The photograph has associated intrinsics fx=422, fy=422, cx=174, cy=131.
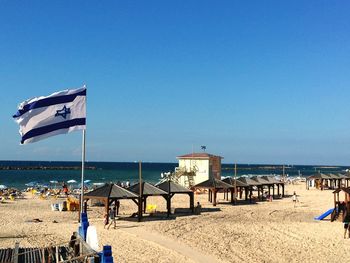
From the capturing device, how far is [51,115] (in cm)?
1182

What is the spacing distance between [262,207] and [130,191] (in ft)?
40.8

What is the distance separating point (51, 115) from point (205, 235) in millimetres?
10406

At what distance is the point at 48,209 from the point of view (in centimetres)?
2991

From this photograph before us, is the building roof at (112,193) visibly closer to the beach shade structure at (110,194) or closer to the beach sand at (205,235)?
the beach shade structure at (110,194)

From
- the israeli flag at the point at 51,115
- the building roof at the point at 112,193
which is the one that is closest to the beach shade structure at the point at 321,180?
the building roof at the point at 112,193

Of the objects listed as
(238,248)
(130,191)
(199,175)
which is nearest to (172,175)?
(199,175)

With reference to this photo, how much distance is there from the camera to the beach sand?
→ 15648 mm

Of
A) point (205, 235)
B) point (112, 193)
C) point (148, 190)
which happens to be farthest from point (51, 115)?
point (148, 190)

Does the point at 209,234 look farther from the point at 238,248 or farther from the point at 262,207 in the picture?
the point at 262,207

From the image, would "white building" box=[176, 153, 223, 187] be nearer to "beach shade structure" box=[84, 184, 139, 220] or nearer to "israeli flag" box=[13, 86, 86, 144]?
"beach shade structure" box=[84, 184, 139, 220]

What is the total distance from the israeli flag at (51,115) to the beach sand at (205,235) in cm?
530

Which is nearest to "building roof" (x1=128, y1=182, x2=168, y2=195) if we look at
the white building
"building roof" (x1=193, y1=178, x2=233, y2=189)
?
"building roof" (x1=193, y1=178, x2=233, y2=189)

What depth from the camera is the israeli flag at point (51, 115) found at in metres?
11.4

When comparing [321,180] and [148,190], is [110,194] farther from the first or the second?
[321,180]
